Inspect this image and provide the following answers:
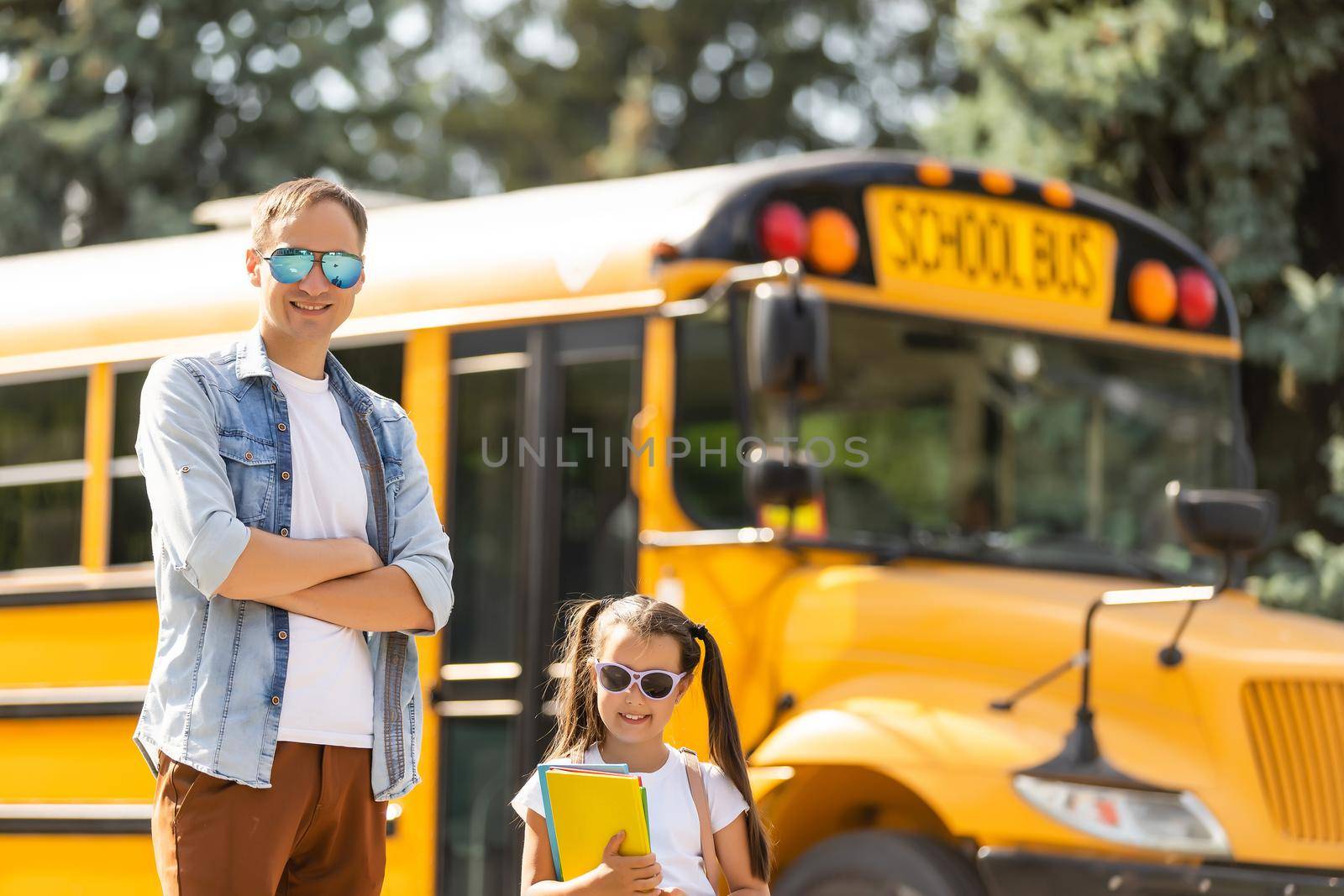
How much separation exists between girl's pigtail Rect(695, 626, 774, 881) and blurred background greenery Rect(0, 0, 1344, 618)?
6.74 meters

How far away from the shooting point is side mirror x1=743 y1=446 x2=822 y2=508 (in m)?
4.28

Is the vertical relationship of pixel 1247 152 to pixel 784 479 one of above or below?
above

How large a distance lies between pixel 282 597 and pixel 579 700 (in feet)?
1.81

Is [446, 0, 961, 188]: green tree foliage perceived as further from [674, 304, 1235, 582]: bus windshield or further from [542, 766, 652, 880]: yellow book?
[542, 766, 652, 880]: yellow book

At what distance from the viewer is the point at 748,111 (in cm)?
2212

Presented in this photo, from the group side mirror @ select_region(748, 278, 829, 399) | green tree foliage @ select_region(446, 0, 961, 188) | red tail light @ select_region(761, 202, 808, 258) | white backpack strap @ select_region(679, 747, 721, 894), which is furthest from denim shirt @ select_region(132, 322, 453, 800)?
green tree foliage @ select_region(446, 0, 961, 188)

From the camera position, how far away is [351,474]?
266cm

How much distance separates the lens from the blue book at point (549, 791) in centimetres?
252

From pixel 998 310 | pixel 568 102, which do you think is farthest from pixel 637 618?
pixel 568 102

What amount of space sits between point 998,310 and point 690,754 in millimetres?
2497

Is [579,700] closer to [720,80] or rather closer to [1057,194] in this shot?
[1057,194]

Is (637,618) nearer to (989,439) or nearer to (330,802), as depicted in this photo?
(330,802)

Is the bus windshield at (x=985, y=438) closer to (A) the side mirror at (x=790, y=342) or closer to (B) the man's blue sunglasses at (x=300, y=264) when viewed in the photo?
(A) the side mirror at (x=790, y=342)

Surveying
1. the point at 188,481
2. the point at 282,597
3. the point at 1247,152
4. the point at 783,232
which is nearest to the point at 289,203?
the point at 188,481
